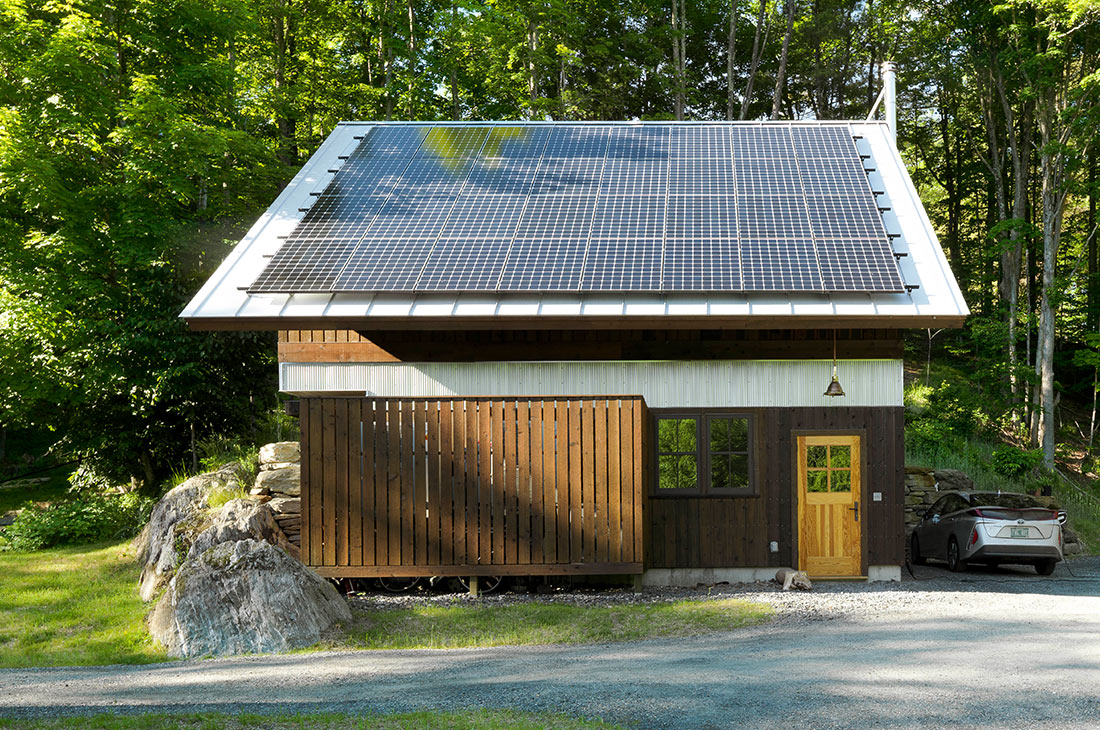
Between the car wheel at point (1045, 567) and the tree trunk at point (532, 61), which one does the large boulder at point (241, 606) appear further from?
the tree trunk at point (532, 61)

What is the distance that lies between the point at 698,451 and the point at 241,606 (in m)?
6.15

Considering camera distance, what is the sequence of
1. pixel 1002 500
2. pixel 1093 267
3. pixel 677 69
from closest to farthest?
pixel 1002 500 → pixel 677 69 → pixel 1093 267

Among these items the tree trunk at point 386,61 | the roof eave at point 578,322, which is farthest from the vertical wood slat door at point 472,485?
the tree trunk at point 386,61

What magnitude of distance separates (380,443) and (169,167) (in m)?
9.98


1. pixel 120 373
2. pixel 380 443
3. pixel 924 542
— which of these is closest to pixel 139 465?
pixel 120 373

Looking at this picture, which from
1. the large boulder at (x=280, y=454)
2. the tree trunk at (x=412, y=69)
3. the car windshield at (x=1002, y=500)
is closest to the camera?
the large boulder at (x=280, y=454)

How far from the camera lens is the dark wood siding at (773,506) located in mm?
11852

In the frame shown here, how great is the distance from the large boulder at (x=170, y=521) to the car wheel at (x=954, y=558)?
11.3 m

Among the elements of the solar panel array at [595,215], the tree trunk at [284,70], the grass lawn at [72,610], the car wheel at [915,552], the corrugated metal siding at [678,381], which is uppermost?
the tree trunk at [284,70]

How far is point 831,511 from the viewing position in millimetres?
12023

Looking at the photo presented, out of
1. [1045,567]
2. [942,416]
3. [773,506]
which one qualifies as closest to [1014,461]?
[942,416]

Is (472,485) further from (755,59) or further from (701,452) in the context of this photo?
(755,59)

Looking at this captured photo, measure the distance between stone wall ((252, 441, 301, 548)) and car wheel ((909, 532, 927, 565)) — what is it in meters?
10.6

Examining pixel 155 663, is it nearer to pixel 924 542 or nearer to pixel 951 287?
pixel 951 287
